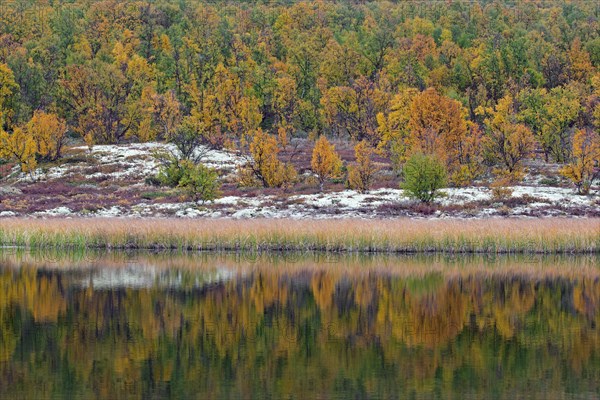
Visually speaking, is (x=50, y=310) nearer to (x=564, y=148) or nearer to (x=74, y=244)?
(x=74, y=244)

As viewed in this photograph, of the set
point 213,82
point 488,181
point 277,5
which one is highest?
point 277,5

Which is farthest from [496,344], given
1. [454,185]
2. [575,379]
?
[454,185]

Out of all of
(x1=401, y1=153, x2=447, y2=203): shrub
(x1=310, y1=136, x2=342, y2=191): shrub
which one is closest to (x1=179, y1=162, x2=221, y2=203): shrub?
(x1=310, y1=136, x2=342, y2=191): shrub

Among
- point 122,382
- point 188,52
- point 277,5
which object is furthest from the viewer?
point 277,5

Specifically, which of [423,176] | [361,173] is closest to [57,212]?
[361,173]

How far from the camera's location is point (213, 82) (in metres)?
122

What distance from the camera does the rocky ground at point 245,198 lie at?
65.3 metres

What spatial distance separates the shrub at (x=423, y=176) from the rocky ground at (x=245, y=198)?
3.44 feet

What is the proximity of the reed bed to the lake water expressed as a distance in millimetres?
2902

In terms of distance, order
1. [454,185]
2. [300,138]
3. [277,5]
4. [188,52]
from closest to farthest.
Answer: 1. [454,185]
2. [300,138]
3. [188,52]
4. [277,5]

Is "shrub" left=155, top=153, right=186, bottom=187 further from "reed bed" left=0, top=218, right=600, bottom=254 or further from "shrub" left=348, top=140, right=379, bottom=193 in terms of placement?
"reed bed" left=0, top=218, right=600, bottom=254

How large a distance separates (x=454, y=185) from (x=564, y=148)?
2203 centimetres

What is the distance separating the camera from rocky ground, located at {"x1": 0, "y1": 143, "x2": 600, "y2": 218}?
6531cm

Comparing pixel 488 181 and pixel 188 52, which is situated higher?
pixel 188 52
